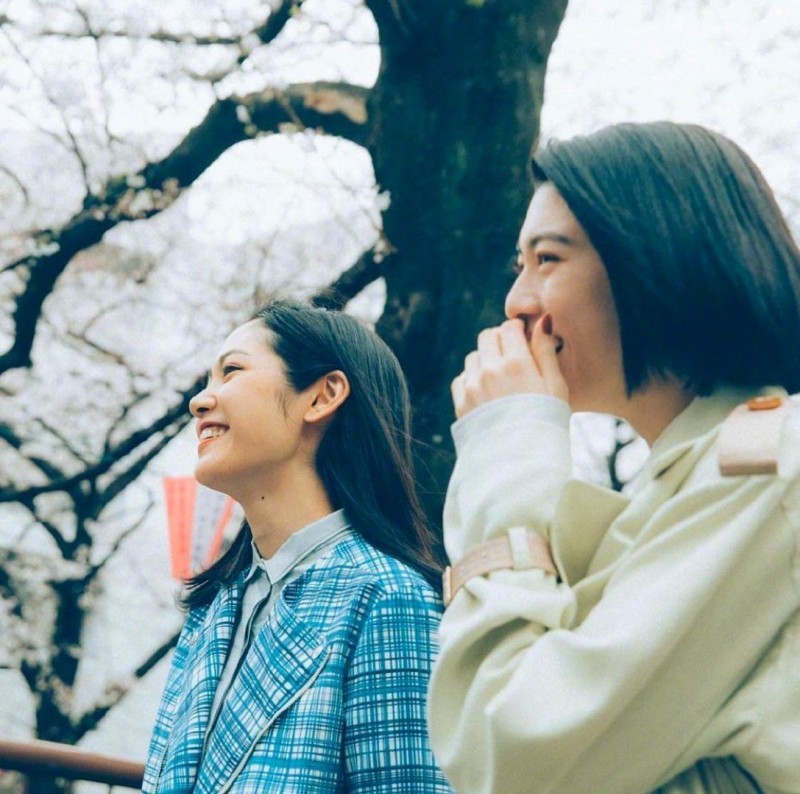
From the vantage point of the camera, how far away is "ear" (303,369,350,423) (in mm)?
2395

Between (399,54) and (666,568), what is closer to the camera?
(666,568)

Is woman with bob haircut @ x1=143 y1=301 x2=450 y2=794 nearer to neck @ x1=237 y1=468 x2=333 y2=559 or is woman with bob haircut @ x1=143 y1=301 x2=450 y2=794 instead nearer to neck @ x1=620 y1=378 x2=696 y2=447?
neck @ x1=237 y1=468 x2=333 y2=559

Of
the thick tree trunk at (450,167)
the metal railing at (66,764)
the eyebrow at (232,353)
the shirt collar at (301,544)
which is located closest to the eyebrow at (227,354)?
the eyebrow at (232,353)

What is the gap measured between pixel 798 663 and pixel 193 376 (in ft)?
28.4

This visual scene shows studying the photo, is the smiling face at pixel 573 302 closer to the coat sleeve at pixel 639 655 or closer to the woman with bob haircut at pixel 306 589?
the coat sleeve at pixel 639 655

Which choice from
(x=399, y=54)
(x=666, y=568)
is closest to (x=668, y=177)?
(x=666, y=568)

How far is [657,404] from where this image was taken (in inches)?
53.6

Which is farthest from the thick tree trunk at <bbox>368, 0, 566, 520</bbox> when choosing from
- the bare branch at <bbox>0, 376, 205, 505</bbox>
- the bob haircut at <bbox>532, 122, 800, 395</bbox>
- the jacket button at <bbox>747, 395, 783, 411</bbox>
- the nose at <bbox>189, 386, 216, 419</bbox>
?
the bare branch at <bbox>0, 376, 205, 505</bbox>

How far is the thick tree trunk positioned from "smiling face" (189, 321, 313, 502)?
179 centimetres

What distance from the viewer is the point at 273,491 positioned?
7.67 feet

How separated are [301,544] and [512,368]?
110 cm

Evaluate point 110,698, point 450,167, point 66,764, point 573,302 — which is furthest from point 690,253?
point 110,698

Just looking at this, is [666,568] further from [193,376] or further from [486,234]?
[193,376]

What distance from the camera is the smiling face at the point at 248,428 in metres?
2.28
